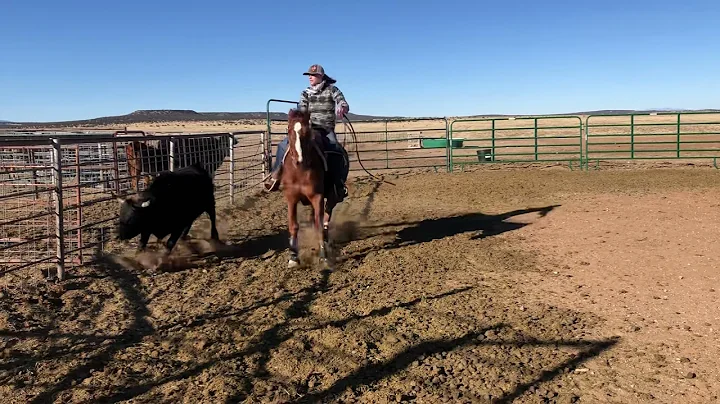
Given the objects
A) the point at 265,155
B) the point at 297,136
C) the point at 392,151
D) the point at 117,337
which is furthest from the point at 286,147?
the point at 392,151

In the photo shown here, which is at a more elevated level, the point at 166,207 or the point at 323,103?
the point at 323,103

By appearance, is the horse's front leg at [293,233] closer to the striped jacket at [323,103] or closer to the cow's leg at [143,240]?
the striped jacket at [323,103]

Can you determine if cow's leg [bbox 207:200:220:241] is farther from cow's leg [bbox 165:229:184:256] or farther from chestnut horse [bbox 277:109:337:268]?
chestnut horse [bbox 277:109:337:268]

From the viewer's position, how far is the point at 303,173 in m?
6.52

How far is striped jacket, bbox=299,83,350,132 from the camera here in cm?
714

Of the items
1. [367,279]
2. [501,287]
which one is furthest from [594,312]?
[367,279]

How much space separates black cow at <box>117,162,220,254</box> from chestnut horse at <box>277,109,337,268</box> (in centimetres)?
142

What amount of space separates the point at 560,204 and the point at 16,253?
29.4 ft

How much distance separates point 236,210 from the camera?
35.0 ft

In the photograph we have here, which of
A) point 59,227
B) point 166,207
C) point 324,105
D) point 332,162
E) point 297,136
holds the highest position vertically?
point 324,105

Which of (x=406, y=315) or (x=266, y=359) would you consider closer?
(x=266, y=359)

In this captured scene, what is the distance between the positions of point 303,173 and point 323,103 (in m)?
1.16

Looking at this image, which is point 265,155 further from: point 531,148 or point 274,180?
point 531,148

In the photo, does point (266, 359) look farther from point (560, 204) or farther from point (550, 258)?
point (560, 204)
